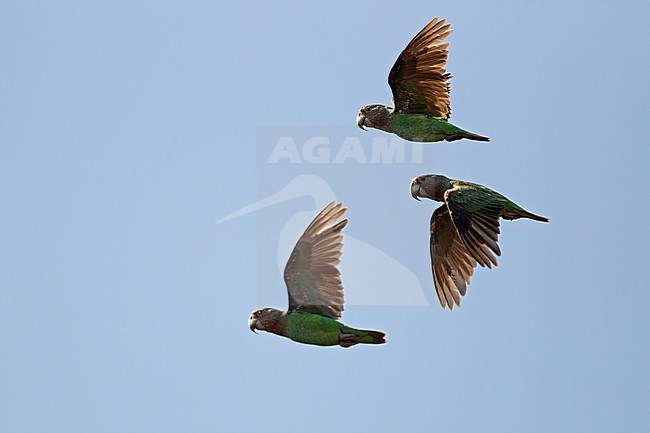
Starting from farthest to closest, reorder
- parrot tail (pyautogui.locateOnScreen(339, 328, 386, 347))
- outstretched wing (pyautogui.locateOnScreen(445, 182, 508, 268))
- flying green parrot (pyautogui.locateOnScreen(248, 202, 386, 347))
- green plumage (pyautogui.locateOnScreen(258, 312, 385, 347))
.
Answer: outstretched wing (pyautogui.locateOnScreen(445, 182, 508, 268))
flying green parrot (pyautogui.locateOnScreen(248, 202, 386, 347))
green plumage (pyautogui.locateOnScreen(258, 312, 385, 347))
parrot tail (pyautogui.locateOnScreen(339, 328, 386, 347))

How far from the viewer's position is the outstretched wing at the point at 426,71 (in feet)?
64.4

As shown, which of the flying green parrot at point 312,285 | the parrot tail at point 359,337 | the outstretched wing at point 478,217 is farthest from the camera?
the outstretched wing at point 478,217

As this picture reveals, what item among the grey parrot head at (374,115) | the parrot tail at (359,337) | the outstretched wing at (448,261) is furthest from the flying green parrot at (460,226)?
the parrot tail at (359,337)

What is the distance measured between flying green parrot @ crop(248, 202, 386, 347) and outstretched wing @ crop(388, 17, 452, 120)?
325cm

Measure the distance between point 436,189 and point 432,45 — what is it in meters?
2.60

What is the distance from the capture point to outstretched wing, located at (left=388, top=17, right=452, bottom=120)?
773 inches

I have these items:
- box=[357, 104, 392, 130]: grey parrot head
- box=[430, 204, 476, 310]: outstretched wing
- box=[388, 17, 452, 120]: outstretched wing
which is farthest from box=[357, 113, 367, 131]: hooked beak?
box=[430, 204, 476, 310]: outstretched wing

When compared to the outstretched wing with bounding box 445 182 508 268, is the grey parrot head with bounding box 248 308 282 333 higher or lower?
lower

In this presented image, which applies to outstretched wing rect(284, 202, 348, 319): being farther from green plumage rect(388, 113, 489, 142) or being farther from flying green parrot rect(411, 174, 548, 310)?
green plumage rect(388, 113, 489, 142)

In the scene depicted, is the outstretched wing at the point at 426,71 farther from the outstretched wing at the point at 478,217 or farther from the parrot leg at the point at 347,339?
the parrot leg at the point at 347,339

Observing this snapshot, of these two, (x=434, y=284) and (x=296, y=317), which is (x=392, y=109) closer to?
(x=434, y=284)

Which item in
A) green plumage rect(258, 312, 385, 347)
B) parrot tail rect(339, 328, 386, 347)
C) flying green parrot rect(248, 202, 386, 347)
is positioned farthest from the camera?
flying green parrot rect(248, 202, 386, 347)

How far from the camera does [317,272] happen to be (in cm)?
1756

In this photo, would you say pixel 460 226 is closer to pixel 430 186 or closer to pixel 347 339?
pixel 430 186
